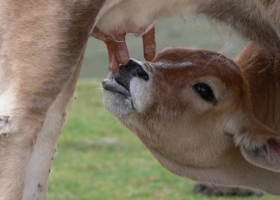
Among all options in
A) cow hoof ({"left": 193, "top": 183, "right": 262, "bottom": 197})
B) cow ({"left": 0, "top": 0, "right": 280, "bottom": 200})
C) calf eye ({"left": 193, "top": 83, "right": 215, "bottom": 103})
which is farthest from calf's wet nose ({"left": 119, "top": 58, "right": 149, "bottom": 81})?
cow hoof ({"left": 193, "top": 183, "right": 262, "bottom": 197})

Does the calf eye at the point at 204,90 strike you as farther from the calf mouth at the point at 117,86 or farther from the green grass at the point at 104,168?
the green grass at the point at 104,168

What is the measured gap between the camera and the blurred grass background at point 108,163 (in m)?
10.2

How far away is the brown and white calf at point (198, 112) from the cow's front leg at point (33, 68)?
1093 millimetres

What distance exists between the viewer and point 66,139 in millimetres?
14359

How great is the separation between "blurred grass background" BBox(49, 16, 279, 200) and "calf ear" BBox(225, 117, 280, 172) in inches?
23.4

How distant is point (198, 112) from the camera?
6.29 m

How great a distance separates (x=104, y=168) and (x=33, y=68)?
7516 mm

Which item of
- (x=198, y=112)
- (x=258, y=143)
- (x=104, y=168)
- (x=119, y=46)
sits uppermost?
(x=119, y=46)

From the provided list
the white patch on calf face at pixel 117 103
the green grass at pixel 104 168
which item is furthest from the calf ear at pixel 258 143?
the green grass at pixel 104 168

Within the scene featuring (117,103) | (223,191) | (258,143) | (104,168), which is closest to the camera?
(258,143)

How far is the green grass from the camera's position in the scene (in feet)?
34.4

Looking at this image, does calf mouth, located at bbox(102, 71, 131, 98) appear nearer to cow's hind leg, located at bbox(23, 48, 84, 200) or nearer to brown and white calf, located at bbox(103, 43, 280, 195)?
brown and white calf, located at bbox(103, 43, 280, 195)

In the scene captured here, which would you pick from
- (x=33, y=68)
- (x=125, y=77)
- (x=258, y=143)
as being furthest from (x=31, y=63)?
(x=258, y=143)

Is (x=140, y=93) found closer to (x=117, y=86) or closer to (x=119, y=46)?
(x=117, y=86)
